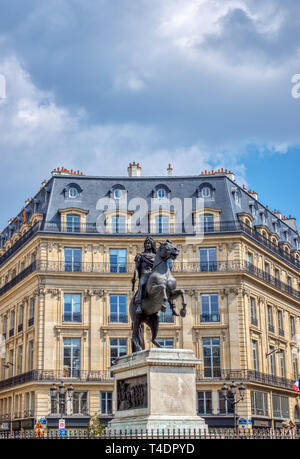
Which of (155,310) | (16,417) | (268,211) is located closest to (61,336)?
(16,417)

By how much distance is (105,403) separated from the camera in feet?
156

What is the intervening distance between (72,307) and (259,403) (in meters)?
14.6

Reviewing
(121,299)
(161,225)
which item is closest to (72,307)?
(121,299)

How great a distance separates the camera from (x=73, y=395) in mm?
47375

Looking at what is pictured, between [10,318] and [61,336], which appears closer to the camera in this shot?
[61,336]

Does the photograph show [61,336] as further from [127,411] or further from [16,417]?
[127,411]

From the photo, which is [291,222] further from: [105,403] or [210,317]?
[105,403]

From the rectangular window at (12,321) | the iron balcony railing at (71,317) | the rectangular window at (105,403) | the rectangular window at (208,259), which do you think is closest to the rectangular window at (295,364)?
the rectangular window at (208,259)

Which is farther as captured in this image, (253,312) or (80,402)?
(253,312)

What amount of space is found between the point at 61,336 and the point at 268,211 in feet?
73.8

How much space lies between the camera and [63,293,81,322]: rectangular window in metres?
49.0

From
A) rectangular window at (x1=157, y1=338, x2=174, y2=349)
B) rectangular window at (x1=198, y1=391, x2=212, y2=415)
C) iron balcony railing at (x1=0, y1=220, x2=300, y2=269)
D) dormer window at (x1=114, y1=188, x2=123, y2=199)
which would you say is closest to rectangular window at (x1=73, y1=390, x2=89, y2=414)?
rectangular window at (x1=157, y1=338, x2=174, y2=349)

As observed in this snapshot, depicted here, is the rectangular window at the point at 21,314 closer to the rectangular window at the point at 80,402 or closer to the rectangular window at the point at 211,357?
the rectangular window at the point at 80,402

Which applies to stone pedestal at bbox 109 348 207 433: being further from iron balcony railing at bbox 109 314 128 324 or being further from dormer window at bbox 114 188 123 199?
dormer window at bbox 114 188 123 199
